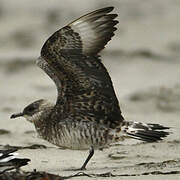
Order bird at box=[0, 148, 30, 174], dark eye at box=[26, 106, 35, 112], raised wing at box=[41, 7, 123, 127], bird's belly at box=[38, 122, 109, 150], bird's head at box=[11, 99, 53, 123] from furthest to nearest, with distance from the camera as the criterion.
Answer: dark eye at box=[26, 106, 35, 112] → bird's head at box=[11, 99, 53, 123] → bird's belly at box=[38, 122, 109, 150] → raised wing at box=[41, 7, 123, 127] → bird at box=[0, 148, 30, 174]

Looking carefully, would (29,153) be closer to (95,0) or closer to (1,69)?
(1,69)

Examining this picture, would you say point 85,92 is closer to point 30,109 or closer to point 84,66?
point 84,66

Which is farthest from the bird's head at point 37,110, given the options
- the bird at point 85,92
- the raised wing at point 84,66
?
the raised wing at point 84,66

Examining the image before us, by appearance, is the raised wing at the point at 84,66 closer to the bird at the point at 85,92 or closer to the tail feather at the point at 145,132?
the bird at the point at 85,92

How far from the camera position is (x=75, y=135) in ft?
25.9

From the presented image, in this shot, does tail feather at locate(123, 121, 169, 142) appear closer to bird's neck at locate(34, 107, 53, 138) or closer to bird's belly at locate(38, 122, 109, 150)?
bird's belly at locate(38, 122, 109, 150)

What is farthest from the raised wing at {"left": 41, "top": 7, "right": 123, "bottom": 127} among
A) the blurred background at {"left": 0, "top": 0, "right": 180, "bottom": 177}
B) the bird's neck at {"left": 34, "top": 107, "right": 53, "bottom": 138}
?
the blurred background at {"left": 0, "top": 0, "right": 180, "bottom": 177}

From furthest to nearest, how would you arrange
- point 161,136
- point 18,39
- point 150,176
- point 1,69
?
point 18,39, point 1,69, point 161,136, point 150,176

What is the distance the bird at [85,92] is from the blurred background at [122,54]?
1.94m

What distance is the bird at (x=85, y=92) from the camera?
778cm

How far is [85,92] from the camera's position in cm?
804

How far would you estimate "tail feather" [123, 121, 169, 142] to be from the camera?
7.82 m

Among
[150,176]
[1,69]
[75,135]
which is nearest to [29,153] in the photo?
[75,135]

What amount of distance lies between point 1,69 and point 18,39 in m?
1.10
